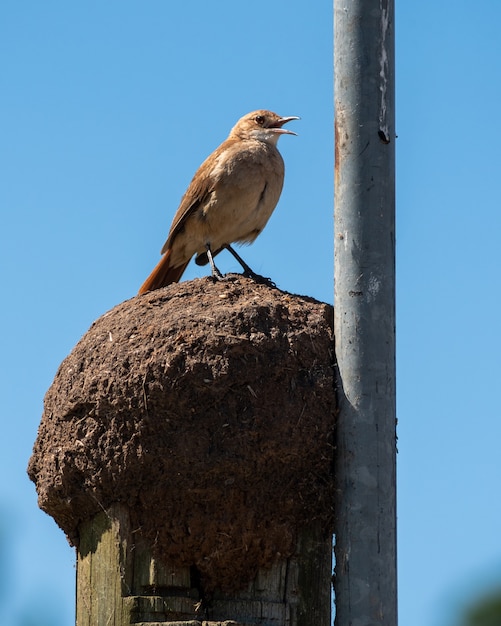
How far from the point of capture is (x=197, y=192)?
847 centimetres

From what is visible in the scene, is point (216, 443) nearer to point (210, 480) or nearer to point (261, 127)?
point (210, 480)

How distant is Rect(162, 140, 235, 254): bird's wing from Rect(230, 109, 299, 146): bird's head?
370 mm

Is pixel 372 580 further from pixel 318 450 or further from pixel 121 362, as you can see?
pixel 121 362

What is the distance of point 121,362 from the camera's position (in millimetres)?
5812

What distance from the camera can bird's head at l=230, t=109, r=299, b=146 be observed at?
29.7 feet

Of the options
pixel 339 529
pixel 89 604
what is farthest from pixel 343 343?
pixel 89 604

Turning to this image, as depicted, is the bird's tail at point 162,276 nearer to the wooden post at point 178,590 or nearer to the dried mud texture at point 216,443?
the dried mud texture at point 216,443

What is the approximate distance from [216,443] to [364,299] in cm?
104

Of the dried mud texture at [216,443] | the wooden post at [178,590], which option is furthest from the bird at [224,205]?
the wooden post at [178,590]

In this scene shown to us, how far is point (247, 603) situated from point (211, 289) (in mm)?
1863

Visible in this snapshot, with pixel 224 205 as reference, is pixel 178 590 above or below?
below

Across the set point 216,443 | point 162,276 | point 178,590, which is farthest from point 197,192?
point 178,590

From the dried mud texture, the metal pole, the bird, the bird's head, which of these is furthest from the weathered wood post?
the bird's head

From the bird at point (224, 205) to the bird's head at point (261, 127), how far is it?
0.08 meters
